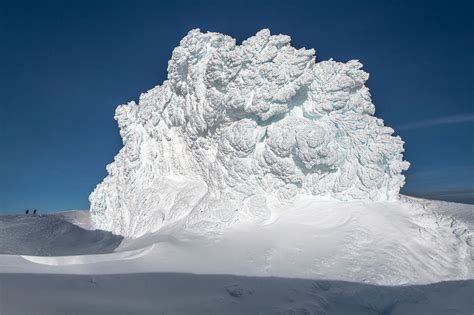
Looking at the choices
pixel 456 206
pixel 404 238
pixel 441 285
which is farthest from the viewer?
pixel 456 206

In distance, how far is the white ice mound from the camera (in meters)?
17.3

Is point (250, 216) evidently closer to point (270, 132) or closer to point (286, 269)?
point (270, 132)

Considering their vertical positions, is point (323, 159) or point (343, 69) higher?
point (343, 69)

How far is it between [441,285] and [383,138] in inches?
299

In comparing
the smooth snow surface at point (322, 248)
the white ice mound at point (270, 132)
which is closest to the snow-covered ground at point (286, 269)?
the smooth snow surface at point (322, 248)

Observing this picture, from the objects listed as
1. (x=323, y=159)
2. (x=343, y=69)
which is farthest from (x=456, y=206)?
(x=343, y=69)

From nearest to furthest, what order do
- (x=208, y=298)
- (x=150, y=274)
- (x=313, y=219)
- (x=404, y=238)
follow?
(x=208, y=298)
(x=150, y=274)
(x=404, y=238)
(x=313, y=219)

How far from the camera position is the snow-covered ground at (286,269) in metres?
9.33

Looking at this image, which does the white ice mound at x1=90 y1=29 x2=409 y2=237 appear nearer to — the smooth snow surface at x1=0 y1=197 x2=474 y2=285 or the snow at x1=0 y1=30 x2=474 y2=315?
the snow at x1=0 y1=30 x2=474 y2=315

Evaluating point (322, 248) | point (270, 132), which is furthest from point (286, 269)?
point (270, 132)

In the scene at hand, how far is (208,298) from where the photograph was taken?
10.1m

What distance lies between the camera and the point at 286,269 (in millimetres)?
12461

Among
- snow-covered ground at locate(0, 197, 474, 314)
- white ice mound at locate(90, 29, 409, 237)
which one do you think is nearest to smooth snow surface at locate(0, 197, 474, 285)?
Result: snow-covered ground at locate(0, 197, 474, 314)

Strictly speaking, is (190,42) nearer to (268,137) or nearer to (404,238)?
(268,137)
